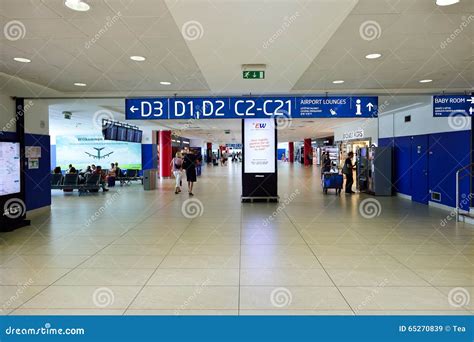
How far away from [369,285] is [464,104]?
5.87 m

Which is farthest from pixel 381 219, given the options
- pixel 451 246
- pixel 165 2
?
pixel 165 2

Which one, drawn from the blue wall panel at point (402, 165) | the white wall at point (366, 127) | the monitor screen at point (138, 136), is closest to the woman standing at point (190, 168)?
the monitor screen at point (138, 136)

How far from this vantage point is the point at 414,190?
1189cm

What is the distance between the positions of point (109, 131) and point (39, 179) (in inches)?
244

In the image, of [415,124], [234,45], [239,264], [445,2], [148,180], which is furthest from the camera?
[148,180]

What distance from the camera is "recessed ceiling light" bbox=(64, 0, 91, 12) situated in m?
3.83

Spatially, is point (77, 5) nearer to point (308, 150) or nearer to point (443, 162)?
point (443, 162)

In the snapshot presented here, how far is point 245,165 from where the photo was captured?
1138 cm

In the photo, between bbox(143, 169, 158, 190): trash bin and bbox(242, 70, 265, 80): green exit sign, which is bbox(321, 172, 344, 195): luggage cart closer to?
bbox(143, 169, 158, 190): trash bin

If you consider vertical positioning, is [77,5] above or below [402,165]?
above

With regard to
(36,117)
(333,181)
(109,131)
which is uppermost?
(109,131)

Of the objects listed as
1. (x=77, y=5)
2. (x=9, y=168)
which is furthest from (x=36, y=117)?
(x=77, y=5)

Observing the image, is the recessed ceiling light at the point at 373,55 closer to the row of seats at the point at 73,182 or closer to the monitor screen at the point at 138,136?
the row of seats at the point at 73,182
